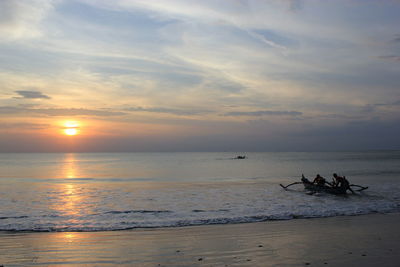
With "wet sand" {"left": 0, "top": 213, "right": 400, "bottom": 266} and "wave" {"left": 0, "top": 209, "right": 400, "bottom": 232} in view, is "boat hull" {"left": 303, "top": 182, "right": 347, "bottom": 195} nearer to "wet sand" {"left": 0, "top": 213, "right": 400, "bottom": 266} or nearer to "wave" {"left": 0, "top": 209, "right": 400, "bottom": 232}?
Answer: "wave" {"left": 0, "top": 209, "right": 400, "bottom": 232}

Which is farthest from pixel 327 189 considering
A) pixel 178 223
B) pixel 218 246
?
pixel 218 246

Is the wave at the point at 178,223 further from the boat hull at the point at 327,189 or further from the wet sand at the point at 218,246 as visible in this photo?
the boat hull at the point at 327,189

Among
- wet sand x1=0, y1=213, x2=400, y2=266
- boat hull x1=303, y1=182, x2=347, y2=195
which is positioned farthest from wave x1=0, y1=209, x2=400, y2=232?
boat hull x1=303, y1=182, x2=347, y2=195

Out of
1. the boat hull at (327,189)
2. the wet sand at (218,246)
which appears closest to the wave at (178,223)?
the wet sand at (218,246)

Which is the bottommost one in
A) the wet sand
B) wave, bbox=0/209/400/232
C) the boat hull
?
the boat hull

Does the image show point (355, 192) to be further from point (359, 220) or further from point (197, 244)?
point (197, 244)

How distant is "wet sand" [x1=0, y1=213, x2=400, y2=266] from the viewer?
802 centimetres

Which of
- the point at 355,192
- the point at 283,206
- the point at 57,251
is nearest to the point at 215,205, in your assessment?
the point at 283,206

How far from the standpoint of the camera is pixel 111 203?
21062 mm

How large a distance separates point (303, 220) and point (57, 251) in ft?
32.0

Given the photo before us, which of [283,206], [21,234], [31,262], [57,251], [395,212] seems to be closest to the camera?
[31,262]

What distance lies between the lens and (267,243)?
973 cm

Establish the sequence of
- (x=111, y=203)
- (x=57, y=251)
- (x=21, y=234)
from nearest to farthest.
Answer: (x=57, y=251) < (x=21, y=234) < (x=111, y=203)

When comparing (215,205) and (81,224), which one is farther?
(215,205)
